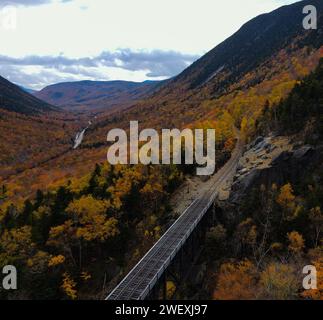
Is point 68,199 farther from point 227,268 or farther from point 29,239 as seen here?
point 227,268

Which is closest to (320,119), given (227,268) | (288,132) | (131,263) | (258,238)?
(288,132)

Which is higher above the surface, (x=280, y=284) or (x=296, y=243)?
(x=296, y=243)

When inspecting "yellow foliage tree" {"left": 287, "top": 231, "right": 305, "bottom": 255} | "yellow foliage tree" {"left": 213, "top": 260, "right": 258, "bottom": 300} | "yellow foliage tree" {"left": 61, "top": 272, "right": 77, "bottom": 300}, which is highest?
"yellow foliage tree" {"left": 287, "top": 231, "right": 305, "bottom": 255}

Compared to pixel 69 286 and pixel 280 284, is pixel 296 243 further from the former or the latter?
pixel 69 286

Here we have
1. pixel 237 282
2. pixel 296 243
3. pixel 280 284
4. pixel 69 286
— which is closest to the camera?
pixel 280 284

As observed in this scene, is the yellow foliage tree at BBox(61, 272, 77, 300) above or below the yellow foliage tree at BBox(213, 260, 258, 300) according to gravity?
below

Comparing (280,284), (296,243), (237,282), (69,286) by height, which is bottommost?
(69,286)

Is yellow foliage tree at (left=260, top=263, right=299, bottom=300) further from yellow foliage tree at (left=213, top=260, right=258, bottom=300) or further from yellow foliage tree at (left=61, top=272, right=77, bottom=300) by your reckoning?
yellow foliage tree at (left=61, top=272, right=77, bottom=300)

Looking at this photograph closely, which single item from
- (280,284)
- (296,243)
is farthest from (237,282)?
(280,284)

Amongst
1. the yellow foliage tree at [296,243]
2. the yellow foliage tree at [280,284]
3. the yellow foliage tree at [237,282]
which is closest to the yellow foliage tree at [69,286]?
the yellow foliage tree at [237,282]

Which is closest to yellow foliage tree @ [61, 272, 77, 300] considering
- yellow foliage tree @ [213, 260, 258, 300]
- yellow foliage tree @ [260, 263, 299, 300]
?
yellow foliage tree @ [213, 260, 258, 300]

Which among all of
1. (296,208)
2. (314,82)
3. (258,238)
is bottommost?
(258,238)
